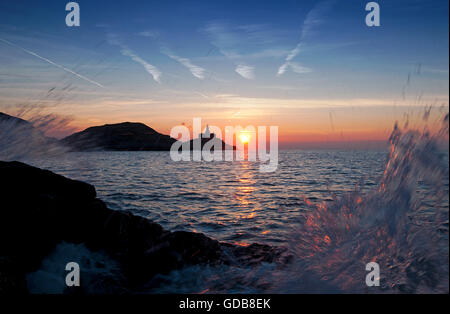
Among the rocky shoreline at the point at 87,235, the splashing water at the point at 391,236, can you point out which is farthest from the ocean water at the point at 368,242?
the rocky shoreline at the point at 87,235

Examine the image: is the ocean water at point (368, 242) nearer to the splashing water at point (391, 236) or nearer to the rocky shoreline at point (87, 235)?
the splashing water at point (391, 236)

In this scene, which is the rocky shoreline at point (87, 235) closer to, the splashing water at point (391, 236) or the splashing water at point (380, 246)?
the splashing water at point (380, 246)

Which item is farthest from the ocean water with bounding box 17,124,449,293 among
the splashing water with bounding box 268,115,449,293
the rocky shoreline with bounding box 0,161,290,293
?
the rocky shoreline with bounding box 0,161,290,293

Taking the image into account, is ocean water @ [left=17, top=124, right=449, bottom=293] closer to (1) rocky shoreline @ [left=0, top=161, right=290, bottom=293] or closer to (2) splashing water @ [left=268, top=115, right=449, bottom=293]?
(2) splashing water @ [left=268, top=115, right=449, bottom=293]

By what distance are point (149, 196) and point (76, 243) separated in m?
7.60

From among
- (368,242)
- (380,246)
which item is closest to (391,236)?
(380,246)

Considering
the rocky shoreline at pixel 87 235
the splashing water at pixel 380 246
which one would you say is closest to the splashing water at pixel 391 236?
the splashing water at pixel 380 246

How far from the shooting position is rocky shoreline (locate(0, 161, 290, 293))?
520cm

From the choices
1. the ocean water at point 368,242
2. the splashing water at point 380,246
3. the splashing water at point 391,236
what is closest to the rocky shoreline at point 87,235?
the ocean water at point 368,242

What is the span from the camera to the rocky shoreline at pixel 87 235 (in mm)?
5195

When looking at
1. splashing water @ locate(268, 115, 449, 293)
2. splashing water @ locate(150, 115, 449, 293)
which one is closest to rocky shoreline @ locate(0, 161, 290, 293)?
splashing water @ locate(150, 115, 449, 293)

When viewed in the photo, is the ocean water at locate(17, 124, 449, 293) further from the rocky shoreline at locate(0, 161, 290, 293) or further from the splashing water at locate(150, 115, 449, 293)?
the rocky shoreline at locate(0, 161, 290, 293)

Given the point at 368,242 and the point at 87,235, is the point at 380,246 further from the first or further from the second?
the point at 87,235

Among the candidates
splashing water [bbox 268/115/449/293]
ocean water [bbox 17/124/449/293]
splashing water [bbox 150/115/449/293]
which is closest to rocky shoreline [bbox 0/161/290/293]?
ocean water [bbox 17/124/449/293]
